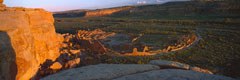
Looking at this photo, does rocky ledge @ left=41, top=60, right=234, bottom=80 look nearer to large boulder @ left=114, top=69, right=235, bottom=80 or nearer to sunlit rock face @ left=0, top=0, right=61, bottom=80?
large boulder @ left=114, top=69, right=235, bottom=80

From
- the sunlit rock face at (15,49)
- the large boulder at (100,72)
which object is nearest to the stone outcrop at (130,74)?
the large boulder at (100,72)

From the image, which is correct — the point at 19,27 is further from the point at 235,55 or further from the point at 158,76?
the point at 235,55

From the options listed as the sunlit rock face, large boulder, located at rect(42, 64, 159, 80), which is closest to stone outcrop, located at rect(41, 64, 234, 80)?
large boulder, located at rect(42, 64, 159, 80)

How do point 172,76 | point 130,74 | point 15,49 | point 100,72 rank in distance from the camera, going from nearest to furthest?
point 172,76, point 15,49, point 130,74, point 100,72

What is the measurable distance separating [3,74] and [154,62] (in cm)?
414

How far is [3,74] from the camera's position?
19.9 ft

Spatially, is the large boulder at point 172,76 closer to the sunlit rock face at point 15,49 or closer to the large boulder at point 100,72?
the large boulder at point 100,72

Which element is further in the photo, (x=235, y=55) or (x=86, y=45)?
(x=86, y=45)

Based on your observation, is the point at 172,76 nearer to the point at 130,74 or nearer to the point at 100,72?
the point at 130,74

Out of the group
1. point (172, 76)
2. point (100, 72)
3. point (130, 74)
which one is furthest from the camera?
point (100, 72)

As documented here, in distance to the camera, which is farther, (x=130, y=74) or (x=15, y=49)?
(x=130, y=74)

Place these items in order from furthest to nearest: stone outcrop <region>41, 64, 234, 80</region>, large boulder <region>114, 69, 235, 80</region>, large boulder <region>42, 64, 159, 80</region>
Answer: large boulder <region>42, 64, 159, 80</region>
stone outcrop <region>41, 64, 234, 80</region>
large boulder <region>114, 69, 235, 80</region>

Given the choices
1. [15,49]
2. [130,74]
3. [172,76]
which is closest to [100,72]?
[130,74]

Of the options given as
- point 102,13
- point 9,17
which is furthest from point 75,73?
point 102,13
